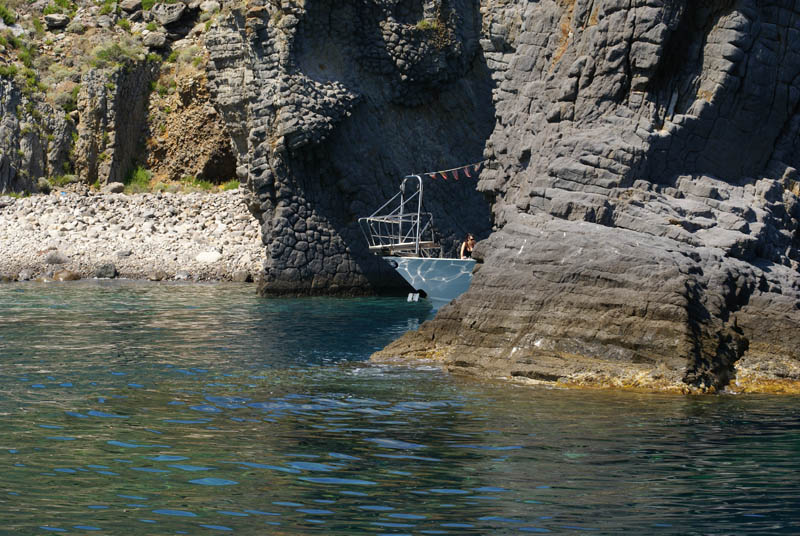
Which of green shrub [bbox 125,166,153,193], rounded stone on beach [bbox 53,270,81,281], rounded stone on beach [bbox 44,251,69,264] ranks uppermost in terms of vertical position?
green shrub [bbox 125,166,153,193]

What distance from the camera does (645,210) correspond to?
14227mm

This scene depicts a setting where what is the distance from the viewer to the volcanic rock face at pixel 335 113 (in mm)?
28781

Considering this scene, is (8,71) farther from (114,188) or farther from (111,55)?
(114,188)

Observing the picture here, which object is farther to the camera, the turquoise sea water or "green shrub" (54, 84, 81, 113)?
"green shrub" (54, 84, 81, 113)

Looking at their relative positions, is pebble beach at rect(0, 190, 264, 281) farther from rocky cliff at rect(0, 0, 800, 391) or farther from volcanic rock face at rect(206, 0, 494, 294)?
rocky cliff at rect(0, 0, 800, 391)

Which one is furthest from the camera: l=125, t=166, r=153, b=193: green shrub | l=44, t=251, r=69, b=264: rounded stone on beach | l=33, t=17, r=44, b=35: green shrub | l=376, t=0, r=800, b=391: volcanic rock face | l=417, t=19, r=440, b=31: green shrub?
l=33, t=17, r=44, b=35: green shrub

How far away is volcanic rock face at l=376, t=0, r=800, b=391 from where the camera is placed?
41.3 ft

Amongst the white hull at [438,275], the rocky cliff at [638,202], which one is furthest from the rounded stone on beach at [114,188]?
the rocky cliff at [638,202]

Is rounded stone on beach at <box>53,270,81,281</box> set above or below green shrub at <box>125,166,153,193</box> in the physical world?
below

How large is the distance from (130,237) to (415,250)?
42.4 feet

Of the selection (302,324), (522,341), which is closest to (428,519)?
(522,341)

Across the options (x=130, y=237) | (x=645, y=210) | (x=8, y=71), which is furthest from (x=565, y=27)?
(x=8, y=71)

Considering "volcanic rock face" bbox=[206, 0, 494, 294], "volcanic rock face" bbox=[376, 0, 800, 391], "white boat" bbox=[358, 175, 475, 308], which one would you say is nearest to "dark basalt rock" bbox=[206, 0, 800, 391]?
"volcanic rock face" bbox=[376, 0, 800, 391]

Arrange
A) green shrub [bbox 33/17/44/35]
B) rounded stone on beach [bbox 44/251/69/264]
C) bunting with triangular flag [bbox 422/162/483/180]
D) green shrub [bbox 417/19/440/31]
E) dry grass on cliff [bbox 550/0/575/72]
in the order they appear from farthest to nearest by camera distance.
Result: green shrub [bbox 33/17/44/35]
rounded stone on beach [bbox 44/251/69/264]
green shrub [bbox 417/19/440/31]
bunting with triangular flag [bbox 422/162/483/180]
dry grass on cliff [bbox 550/0/575/72]
